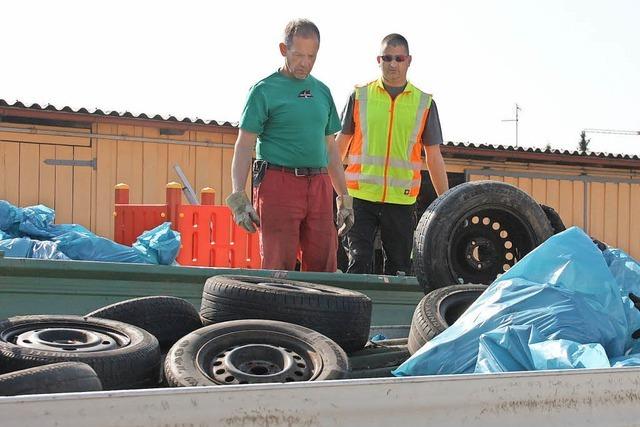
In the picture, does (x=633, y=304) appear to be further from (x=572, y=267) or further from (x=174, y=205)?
(x=174, y=205)

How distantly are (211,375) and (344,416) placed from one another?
987 mm

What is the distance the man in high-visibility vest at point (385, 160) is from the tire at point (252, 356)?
2.77 metres

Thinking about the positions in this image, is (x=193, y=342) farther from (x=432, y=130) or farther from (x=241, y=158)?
(x=432, y=130)

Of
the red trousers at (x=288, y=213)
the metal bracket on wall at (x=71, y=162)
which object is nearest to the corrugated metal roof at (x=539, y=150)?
the metal bracket on wall at (x=71, y=162)

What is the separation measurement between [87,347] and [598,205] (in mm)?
15762

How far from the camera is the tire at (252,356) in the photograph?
2.68m

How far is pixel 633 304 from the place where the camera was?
→ 3.10 metres

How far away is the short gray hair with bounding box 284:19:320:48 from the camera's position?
4.69 m

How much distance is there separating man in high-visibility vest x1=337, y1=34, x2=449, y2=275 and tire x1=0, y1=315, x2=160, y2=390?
278 centimetres

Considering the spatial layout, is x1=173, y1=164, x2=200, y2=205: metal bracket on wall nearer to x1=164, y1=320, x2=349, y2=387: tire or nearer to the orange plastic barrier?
the orange plastic barrier

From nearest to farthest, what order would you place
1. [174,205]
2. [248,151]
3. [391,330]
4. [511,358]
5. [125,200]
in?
[511,358] < [391,330] < [248,151] < [174,205] < [125,200]

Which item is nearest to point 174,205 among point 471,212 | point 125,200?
point 125,200

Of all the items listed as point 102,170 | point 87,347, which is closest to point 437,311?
point 87,347

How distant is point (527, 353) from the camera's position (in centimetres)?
265
